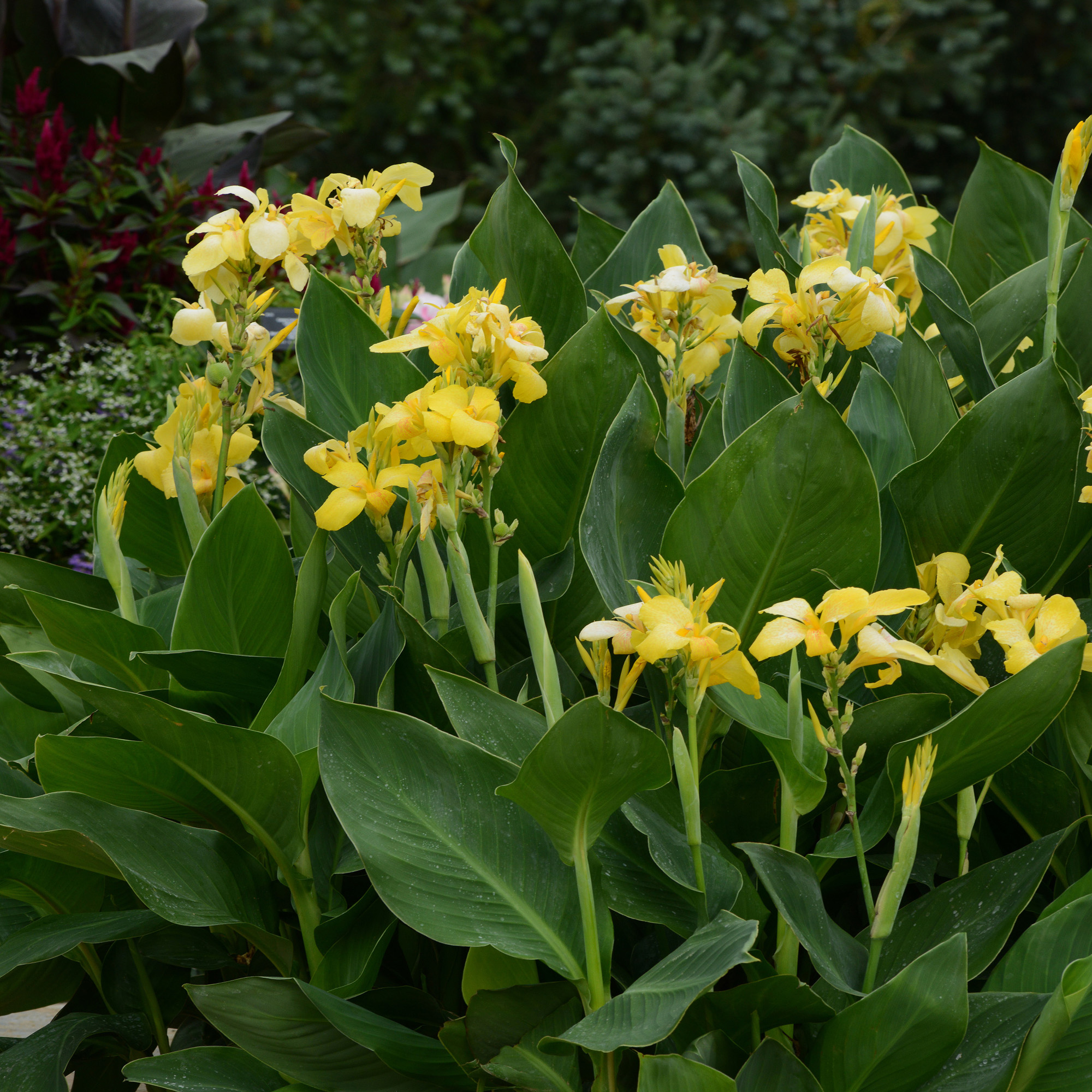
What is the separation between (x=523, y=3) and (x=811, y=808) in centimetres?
809

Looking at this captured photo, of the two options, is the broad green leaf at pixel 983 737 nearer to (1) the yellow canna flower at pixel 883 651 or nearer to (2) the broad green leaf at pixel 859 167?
(1) the yellow canna flower at pixel 883 651

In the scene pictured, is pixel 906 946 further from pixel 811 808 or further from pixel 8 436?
pixel 8 436

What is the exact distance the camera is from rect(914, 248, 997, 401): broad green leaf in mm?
898

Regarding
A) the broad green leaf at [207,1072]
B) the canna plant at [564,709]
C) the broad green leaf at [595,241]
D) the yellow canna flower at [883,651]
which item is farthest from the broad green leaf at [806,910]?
the broad green leaf at [595,241]

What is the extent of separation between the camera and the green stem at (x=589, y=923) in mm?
631

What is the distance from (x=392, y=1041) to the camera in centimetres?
69

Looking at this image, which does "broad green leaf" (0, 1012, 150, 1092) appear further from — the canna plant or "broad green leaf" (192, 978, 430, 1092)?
"broad green leaf" (192, 978, 430, 1092)

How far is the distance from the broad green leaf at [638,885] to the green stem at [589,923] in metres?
0.04

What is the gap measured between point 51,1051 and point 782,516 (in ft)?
2.16

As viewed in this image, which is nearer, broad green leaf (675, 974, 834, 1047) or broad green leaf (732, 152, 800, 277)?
broad green leaf (675, 974, 834, 1047)

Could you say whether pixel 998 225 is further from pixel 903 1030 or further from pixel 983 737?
pixel 903 1030

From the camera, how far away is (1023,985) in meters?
0.67

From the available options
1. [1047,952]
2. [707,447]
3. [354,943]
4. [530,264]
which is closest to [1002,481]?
[707,447]

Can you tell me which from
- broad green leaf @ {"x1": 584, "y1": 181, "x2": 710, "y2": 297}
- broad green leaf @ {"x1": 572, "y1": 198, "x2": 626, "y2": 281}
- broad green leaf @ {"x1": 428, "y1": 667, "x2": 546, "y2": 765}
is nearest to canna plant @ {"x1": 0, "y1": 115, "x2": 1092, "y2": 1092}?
broad green leaf @ {"x1": 428, "y1": 667, "x2": 546, "y2": 765}
